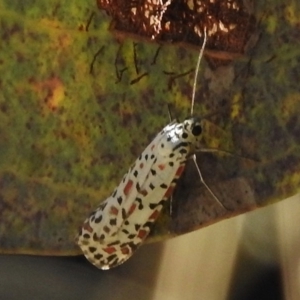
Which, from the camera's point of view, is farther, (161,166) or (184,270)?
(184,270)

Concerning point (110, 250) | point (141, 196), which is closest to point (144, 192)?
point (141, 196)

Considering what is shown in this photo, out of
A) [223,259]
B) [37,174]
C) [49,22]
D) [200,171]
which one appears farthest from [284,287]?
[49,22]

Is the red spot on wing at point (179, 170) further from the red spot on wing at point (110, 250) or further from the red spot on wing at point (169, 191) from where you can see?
the red spot on wing at point (110, 250)

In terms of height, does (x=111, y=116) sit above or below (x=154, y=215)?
above

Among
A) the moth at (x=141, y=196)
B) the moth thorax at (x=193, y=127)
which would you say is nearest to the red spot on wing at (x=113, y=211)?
the moth at (x=141, y=196)

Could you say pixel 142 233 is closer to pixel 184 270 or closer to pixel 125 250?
pixel 125 250

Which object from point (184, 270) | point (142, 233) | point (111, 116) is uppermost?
point (111, 116)

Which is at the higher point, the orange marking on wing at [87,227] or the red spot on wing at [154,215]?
the red spot on wing at [154,215]
